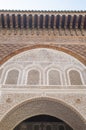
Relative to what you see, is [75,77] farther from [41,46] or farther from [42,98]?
[41,46]

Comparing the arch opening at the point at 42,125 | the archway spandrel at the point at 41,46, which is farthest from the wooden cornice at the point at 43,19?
the arch opening at the point at 42,125

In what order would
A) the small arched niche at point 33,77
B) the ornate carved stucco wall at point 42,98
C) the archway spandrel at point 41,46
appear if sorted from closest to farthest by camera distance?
1. the ornate carved stucco wall at point 42,98
2. the small arched niche at point 33,77
3. the archway spandrel at point 41,46

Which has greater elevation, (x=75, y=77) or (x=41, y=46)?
(x=41, y=46)

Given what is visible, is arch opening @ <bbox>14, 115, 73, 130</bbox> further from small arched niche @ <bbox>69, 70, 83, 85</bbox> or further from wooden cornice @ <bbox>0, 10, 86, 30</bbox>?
wooden cornice @ <bbox>0, 10, 86, 30</bbox>

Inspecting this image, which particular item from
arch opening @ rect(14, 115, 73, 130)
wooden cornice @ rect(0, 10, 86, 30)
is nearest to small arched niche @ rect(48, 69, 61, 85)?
arch opening @ rect(14, 115, 73, 130)

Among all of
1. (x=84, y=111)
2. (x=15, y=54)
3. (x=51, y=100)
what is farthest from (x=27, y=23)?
(x=84, y=111)

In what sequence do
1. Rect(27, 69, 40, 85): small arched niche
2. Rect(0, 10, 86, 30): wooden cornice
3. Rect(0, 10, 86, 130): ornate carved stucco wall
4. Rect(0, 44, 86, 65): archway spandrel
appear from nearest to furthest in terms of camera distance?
1. Rect(0, 10, 86, 130): ornate carved stucco wall
2. Rect(27, 69, 40, 85): small arched niche
3. Rect(0, 44, 86, 65): archway spandrel
4. Rect(0, 10, 86, 30): wooden cornice

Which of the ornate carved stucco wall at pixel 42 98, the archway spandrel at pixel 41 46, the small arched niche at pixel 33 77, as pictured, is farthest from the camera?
the archway spandrel at pixel 41 46

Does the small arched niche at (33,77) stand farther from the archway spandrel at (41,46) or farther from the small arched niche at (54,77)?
the archway spandrel at (41,46)

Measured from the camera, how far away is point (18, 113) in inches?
113

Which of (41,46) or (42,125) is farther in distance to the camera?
(41,46)

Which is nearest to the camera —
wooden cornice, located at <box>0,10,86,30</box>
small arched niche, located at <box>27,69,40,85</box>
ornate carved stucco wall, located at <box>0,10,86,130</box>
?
ornate carved stucco wall, located at <box>0,10,86,130</box>

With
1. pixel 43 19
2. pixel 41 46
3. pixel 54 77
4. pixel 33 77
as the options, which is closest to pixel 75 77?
pixel 54 77

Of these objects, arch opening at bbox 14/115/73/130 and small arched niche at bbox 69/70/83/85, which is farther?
arch opening at bbox 14/115/73/130
